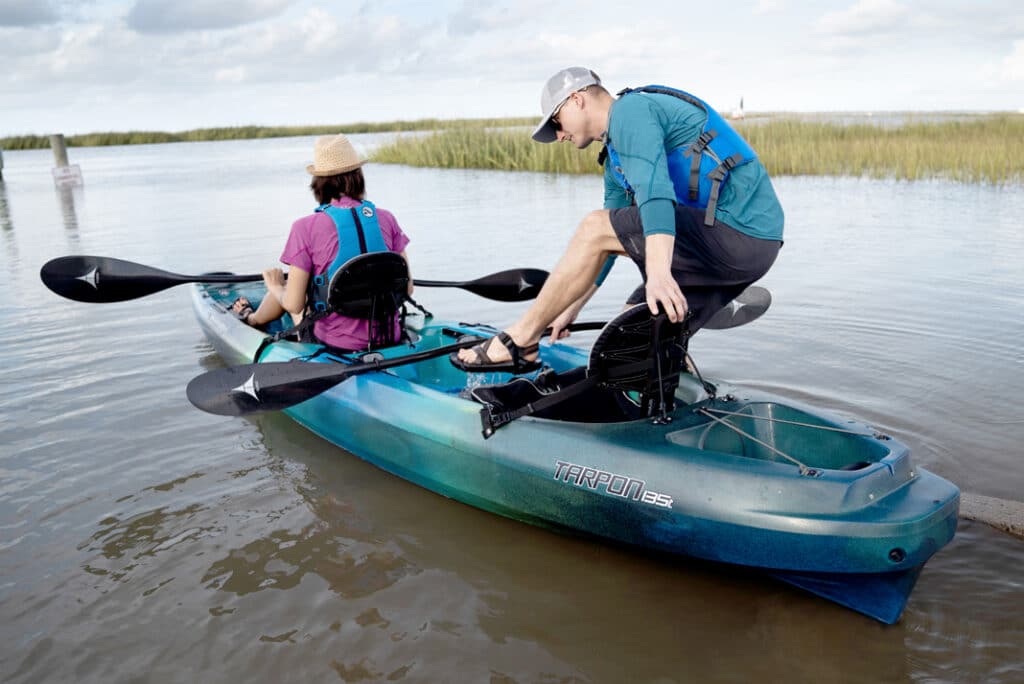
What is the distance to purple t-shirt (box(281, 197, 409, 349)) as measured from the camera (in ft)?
14.3

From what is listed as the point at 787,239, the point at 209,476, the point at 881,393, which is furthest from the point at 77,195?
the point at 881,393

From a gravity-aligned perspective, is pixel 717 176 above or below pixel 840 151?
above

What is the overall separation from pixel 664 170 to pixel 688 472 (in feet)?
3.50

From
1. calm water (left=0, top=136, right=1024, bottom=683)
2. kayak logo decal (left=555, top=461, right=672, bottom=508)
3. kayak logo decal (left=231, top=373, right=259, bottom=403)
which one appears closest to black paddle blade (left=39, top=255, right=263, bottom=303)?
calm water (left=0, top=136, right=1024, bottom=683)

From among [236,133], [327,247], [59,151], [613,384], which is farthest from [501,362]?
[236,133]

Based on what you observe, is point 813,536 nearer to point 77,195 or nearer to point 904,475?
point 904,475

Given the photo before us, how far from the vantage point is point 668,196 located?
297 centimetres

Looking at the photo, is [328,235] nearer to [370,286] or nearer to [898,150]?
[370,286]

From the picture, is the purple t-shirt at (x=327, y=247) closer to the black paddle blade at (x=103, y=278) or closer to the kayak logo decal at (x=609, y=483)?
the black paddle blade at (x=103, y=278)

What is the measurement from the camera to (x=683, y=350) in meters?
3.43

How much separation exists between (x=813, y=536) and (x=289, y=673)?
1757 millimetres

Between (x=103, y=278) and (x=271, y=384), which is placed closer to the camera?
(x=271, y=384)

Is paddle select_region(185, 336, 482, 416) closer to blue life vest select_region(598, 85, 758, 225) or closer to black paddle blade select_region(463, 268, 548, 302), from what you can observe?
blue life vest select_region(598, 85, 758, 225)

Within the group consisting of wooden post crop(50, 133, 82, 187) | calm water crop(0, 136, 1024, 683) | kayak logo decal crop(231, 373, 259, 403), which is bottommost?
calm water crop(0, 136, 1024, 683)
